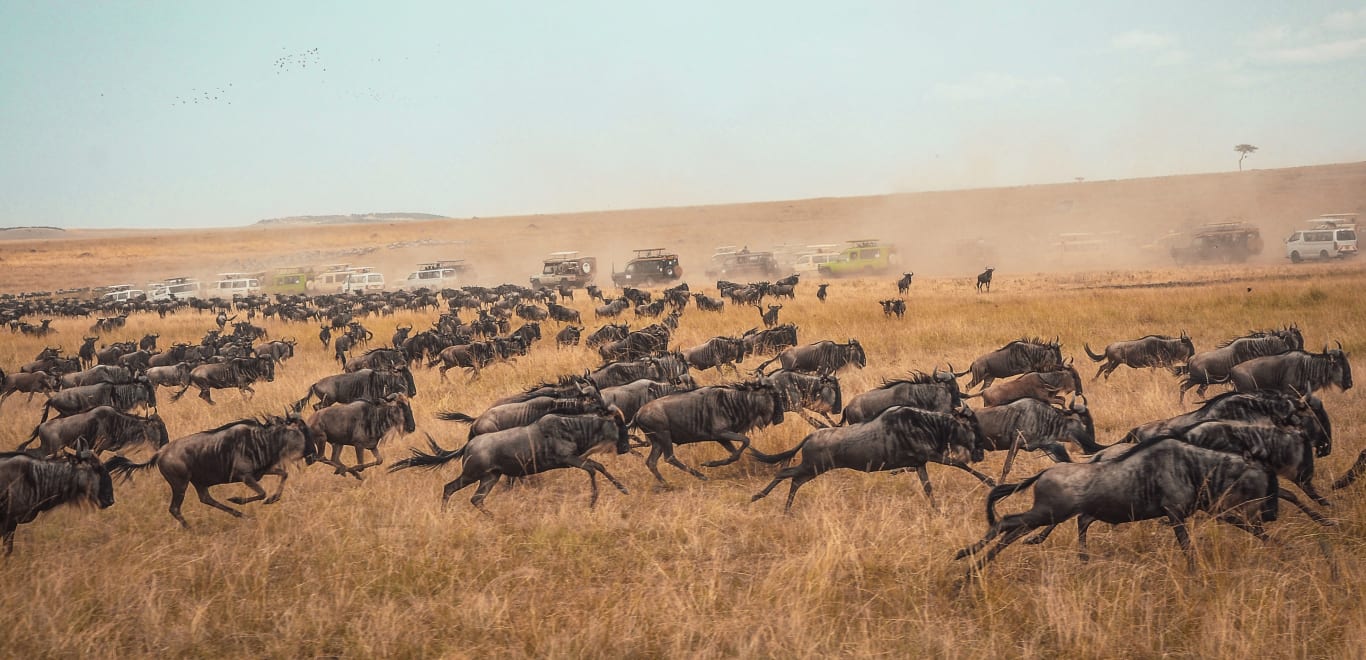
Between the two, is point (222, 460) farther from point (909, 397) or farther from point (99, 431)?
point (909, 397)

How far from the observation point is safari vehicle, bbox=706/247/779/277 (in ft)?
155

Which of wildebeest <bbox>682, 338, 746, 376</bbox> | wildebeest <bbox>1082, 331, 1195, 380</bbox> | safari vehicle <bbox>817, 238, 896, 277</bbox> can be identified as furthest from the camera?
safari vehicle <bbox>817, 238, 896, 277</bbox>

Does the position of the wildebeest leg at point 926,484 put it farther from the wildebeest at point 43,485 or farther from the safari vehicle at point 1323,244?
the safari vehicle at point 1323,244

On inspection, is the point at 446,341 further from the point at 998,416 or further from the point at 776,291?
the point at 776,291

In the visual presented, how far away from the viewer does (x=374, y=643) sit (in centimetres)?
427

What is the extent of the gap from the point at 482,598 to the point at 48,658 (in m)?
2.27

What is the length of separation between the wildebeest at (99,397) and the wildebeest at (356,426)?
13.4ft

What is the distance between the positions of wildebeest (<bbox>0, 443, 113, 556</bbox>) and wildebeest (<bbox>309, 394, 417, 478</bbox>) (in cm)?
192

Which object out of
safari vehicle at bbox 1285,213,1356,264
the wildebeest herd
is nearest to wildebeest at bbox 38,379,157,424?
the wildebeest herd

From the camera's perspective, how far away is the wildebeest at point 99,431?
7875mm

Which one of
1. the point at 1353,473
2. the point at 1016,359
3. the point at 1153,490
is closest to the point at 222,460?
the point at 1153,490

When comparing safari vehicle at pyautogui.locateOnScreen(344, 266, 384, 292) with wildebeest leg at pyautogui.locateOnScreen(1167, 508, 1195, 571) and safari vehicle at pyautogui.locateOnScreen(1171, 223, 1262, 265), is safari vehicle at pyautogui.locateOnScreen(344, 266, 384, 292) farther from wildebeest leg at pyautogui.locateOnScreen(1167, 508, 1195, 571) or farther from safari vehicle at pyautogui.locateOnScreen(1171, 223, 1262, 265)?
wildebeest leg at pyautogui.locateOnScreen(1167, 508, 1195, 571)

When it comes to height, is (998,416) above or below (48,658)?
above

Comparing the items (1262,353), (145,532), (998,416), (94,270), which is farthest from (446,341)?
(94,270)
